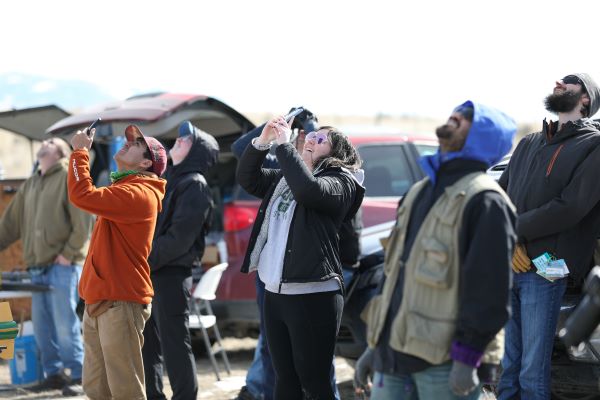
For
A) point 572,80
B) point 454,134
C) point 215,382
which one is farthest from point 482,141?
point 215,382

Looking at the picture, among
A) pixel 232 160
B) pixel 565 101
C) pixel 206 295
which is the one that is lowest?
pixel 206 295

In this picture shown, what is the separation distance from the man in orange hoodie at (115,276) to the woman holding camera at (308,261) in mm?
700

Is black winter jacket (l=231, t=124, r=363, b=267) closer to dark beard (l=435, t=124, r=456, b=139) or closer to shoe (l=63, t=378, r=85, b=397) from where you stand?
dark beard (l=435, t=124, r=456, b=139)

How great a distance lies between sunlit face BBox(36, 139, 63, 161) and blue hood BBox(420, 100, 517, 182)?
4.60m

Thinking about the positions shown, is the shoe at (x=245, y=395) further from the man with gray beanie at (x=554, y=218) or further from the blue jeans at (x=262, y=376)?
the man with gray beanie at (x=554, y=218)

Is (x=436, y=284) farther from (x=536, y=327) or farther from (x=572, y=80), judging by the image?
(x=572, y=80)

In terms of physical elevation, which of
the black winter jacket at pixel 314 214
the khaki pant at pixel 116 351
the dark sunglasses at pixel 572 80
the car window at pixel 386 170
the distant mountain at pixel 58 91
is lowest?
the distant mountain at pixel 58 91

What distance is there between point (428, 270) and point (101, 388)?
2.52 m

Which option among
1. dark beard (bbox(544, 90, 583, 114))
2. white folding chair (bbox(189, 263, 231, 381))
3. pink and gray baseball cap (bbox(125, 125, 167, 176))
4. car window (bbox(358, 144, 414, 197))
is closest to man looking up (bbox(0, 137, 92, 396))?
white folding chair (bbox(189, 263, 231, 381))

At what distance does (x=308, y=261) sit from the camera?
15.5ft

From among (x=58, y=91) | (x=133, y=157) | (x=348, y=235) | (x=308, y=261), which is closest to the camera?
(x=308, y=261)

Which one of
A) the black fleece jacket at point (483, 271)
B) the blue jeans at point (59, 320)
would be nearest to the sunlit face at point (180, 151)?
the blue jeans at point (59, 320)

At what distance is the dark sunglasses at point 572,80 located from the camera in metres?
4.99

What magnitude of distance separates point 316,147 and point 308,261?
650mm
